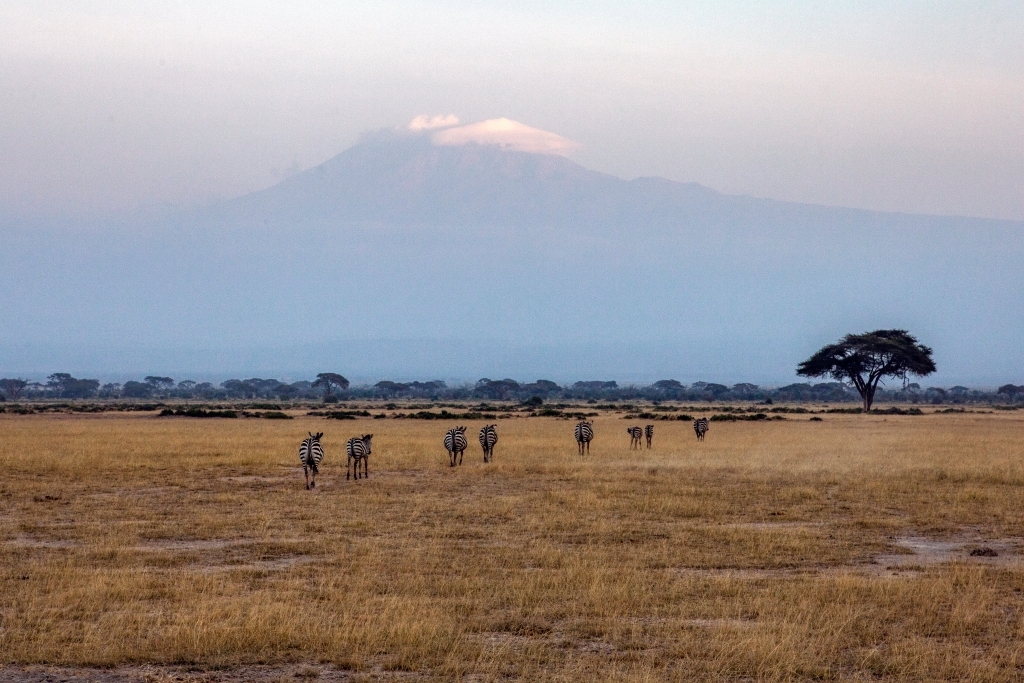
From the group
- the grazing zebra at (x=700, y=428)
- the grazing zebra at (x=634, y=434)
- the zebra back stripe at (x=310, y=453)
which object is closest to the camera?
the zebra back stripe at (x=310, y=453)

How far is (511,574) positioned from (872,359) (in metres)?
88.7

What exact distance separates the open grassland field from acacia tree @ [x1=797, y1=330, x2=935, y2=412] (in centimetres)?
6912

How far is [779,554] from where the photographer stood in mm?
15531

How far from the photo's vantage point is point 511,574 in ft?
45.4

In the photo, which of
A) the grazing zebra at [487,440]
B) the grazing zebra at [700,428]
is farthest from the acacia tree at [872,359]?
the grazing zebra at [487,440]

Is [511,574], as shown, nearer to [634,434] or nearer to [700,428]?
[634,434]

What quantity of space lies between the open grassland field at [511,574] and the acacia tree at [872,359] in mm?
69123

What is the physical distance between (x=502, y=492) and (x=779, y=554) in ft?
30.3

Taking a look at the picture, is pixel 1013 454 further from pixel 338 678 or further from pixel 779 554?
pixel 338 678

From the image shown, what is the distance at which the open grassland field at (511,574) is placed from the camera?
9938 mm

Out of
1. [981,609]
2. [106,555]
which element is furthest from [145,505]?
[981,609]

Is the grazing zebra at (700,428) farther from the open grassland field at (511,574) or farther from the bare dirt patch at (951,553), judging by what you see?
the bare dirt patch at (951,553)

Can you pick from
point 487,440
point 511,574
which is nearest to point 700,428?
point 487,440

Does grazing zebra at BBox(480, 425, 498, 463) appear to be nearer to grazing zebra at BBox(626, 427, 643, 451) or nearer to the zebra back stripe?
grazing zebra at BBox(626, 427, 643, 451)
